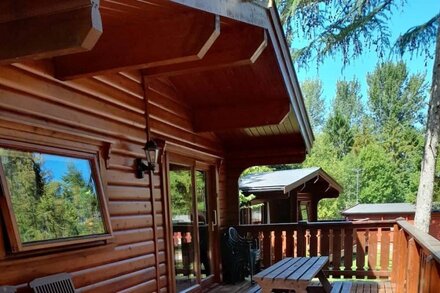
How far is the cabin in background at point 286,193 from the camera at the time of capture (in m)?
8.76

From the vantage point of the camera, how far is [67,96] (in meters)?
2.84

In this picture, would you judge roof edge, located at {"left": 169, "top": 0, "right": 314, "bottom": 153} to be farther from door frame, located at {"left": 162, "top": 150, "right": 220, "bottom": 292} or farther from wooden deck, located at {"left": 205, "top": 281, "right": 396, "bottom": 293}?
wooden deck, located at {"left": 205, "top": 281, "right": 396, "bottom": 293}

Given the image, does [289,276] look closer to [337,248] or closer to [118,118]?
[118,118]

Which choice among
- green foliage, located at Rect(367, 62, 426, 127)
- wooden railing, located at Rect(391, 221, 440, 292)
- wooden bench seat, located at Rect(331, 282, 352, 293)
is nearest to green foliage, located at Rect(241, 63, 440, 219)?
green foliage, located at Rect(367, 62, 426, 127)

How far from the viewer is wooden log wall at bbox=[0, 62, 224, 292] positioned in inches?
94.2

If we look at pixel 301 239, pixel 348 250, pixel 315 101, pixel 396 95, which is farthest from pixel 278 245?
pixel 315 101

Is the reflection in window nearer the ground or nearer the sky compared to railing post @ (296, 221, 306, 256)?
nearer the sky

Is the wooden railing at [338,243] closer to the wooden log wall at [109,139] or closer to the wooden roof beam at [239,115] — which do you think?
the wooden roof beam at [239,115]

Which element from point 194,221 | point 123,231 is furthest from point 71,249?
point 194,221

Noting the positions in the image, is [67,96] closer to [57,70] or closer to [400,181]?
[57,70]

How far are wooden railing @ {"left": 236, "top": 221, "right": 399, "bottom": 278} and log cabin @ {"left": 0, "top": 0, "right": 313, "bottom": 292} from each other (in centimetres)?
152

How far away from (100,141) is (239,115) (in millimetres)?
2022

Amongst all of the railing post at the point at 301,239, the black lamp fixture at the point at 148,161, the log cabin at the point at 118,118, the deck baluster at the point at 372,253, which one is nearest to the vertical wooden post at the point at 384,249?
the deck baluster at the point at 372,253

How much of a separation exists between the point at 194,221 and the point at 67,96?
108 inches
